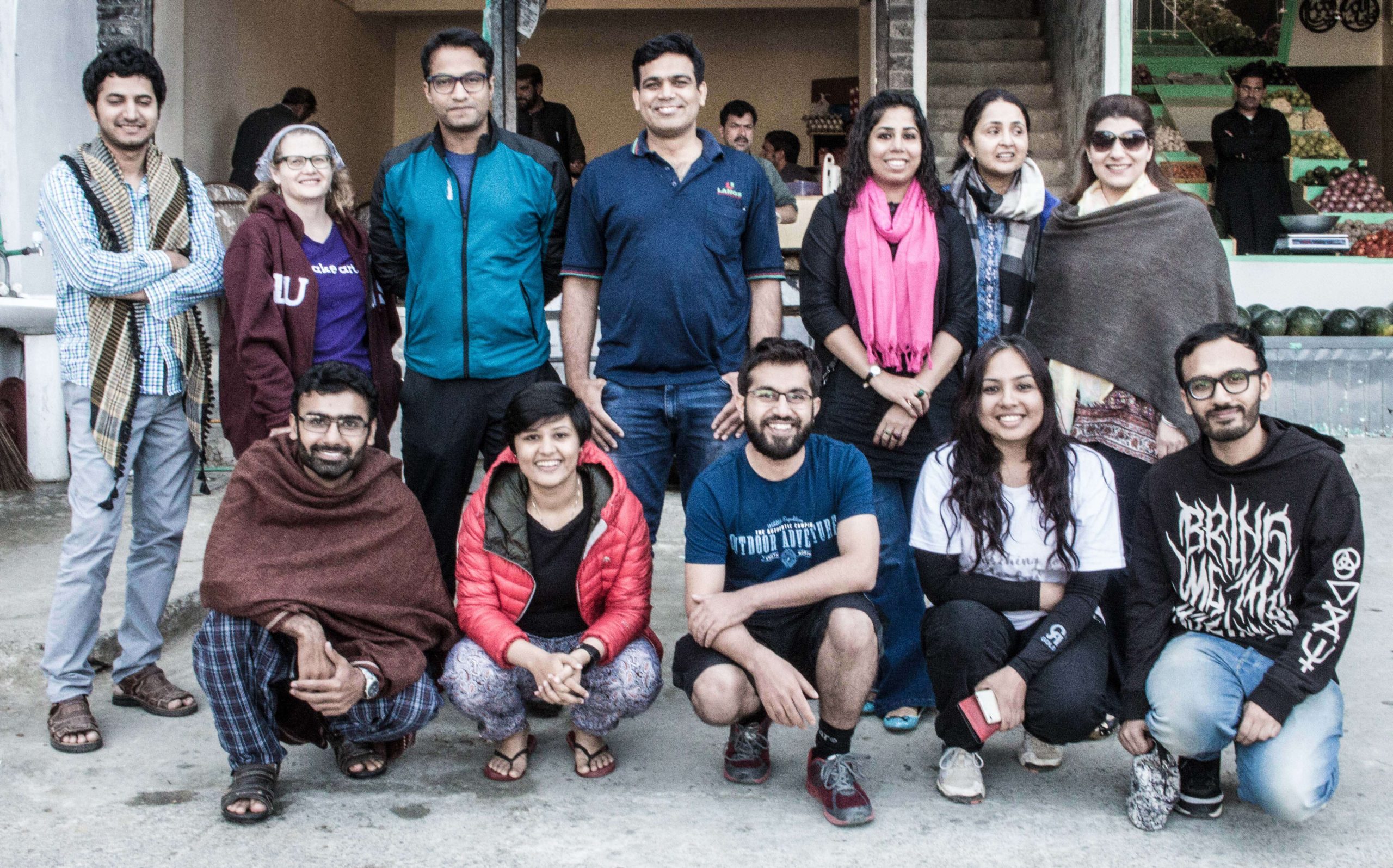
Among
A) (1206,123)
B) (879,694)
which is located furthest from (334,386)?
(1206,123)

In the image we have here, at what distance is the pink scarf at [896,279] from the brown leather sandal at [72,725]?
7.70 feet

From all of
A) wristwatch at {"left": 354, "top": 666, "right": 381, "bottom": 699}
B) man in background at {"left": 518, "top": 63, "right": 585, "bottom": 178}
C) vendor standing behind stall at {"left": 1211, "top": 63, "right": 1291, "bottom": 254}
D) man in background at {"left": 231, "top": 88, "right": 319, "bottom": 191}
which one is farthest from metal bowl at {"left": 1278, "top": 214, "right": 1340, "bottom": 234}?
wristwatch at {"left": 354, "top": 666, "right": 381, "bottom": 699}

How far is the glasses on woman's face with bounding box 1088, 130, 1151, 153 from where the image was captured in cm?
348

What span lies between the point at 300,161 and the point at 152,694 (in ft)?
5.19

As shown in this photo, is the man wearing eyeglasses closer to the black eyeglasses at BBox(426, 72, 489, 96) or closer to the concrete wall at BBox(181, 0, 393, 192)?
the black eyeglasses at BBox(426, 72, 489, 96)

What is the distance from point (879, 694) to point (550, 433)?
126 centimetres

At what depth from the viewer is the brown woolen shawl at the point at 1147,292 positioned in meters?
3.44

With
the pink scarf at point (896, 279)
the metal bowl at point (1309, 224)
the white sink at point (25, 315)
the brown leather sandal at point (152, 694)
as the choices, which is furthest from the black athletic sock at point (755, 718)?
the metal bowl at point (1309, 224)

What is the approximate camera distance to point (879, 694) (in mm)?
3664

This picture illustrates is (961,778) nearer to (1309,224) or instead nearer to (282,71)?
(1309,224)

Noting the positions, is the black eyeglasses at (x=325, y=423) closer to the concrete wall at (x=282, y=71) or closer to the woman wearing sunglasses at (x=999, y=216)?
the woman wearing sunglasses at (x=999, y=216)

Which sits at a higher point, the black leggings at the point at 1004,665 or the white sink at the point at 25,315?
the white sink at the point at 25,315

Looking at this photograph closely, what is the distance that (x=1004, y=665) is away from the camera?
3.10m

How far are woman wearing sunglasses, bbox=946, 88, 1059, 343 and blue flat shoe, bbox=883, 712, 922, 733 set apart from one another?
1.11 meters
